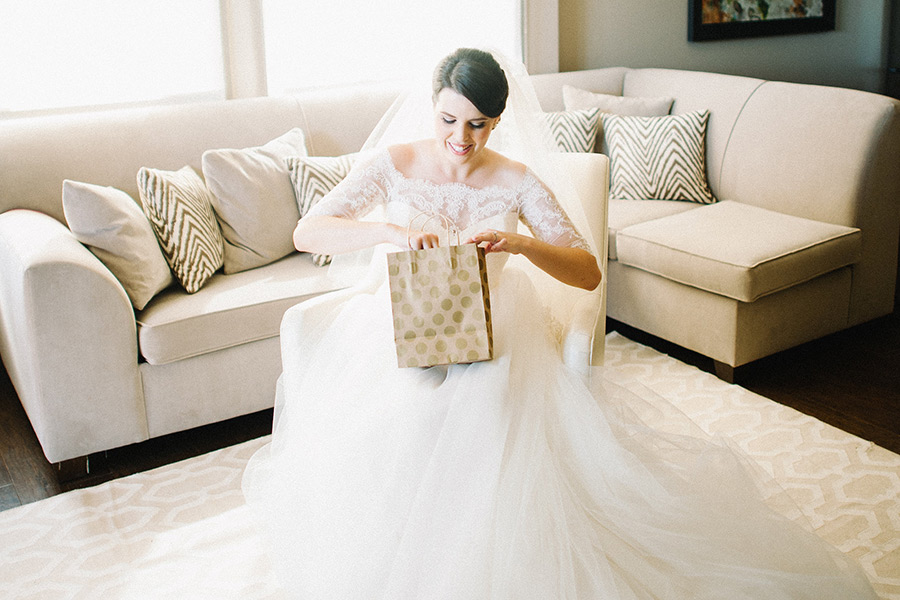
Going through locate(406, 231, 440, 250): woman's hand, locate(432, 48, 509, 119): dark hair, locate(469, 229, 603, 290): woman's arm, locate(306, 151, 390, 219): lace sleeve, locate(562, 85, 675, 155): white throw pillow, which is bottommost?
locate(469, 229, 603, 290): woman's arm

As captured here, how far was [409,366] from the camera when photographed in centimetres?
176

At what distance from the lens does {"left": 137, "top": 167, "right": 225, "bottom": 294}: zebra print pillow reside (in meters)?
2.70

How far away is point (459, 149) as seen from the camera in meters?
1.92

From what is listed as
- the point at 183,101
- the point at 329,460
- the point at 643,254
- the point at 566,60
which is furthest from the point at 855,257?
the point at 183,101

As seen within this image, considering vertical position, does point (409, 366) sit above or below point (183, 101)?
below

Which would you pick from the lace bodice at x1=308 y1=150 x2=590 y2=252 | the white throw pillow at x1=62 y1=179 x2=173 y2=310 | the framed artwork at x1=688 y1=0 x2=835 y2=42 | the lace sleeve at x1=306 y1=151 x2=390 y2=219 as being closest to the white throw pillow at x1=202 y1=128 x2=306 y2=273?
the white throw pillow at x1=62 y1=179 x2=173 y2=310

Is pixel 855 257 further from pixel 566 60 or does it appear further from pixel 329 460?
pixel 329 460

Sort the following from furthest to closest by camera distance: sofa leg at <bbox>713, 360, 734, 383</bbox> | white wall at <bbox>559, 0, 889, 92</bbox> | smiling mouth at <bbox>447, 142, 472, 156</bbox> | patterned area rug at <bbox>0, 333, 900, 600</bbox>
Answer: white wall at <bbox>559, 0, 889, 92</bbox> → sofa leg at <bbox>713, 360, 734, 383</bbox> → patterned area rug at <bbox>0, 333, 900, 600</bbox> → smiling mouth at <bbox>447, 142, 472, 156</bbox>

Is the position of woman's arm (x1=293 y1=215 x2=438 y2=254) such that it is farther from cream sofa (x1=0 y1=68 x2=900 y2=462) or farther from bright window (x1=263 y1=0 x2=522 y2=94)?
bright window (x1=263 y1=0 x2=522 y2=94)

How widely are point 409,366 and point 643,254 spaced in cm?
162

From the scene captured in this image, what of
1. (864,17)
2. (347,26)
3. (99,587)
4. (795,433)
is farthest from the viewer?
(864,17)

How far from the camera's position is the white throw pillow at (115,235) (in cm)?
251

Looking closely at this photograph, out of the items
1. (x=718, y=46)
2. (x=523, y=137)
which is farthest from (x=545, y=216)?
(x=718, y=46)

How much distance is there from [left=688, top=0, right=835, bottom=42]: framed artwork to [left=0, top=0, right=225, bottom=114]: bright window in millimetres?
2689
